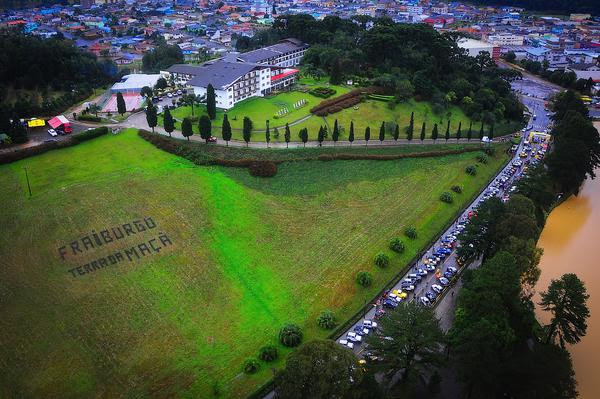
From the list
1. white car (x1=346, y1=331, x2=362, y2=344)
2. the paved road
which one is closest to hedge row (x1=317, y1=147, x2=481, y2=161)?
the paved road

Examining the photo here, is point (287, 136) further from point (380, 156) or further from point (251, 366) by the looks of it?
point (251, 366)

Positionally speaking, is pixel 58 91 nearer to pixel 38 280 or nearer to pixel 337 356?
pixel 38 280

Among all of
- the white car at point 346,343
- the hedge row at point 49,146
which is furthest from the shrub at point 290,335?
the hedge row at point 49,146

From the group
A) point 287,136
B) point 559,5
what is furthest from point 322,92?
point 559,5

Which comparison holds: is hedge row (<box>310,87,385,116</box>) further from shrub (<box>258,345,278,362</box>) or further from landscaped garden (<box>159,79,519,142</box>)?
shrub (<box>258,345,278,362</box>)

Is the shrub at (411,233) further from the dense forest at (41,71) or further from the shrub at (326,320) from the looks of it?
the dense forest at (41,71)

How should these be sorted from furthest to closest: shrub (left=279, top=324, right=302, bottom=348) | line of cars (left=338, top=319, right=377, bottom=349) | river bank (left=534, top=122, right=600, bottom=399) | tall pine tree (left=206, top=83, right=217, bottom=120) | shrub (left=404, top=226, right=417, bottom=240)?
tall pine tree (left=206, top=83, right=217, bottom=120)
shrub (left=404, top=226, right=417, bottom=240)
river bank (left=534, top=122, right=600, bottom=399)
line of cars (left=338, top=319, right=377, bottom=349)
shrub (left=279, top=324, right=302, bottom=348)

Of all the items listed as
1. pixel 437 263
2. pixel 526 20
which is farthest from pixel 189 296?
pixel 526 20

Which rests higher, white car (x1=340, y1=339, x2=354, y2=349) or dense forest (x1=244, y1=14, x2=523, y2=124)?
dense forest (x1=244, y1=14, x2=523, y2=124)
